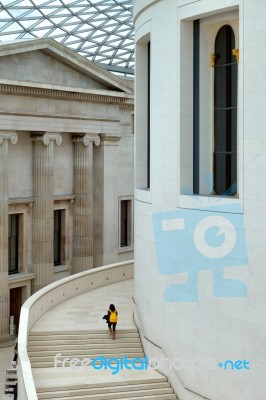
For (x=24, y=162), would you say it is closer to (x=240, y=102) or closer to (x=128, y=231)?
(x=128, y=231)

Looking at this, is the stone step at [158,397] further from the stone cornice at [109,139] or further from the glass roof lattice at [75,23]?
the glass roof lattice at [75,23]

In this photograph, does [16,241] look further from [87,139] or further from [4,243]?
[87,139]

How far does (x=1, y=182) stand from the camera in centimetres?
3906

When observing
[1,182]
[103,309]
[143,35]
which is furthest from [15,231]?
[143,35]

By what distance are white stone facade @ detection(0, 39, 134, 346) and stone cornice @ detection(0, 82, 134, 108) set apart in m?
0.06

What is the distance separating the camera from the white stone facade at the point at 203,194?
19.3 m

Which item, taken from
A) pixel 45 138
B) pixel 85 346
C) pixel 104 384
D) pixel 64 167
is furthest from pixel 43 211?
pixel 104 384

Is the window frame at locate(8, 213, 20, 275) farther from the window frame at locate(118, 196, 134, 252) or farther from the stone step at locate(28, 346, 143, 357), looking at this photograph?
the stone step at locate(28, 346, 143, 357)

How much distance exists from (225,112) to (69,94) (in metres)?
21.6

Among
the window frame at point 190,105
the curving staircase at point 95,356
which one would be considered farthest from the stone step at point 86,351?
the window frame at point 190,105

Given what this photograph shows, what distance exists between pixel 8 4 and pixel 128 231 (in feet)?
66.0

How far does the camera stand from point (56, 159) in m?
43.8

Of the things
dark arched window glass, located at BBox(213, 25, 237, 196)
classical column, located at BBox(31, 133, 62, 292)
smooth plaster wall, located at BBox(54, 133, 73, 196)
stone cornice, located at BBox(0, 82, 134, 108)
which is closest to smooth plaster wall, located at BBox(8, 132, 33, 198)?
classical column, located at BBox(31, 133, 62, 292)

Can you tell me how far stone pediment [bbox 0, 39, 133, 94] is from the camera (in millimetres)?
39562
